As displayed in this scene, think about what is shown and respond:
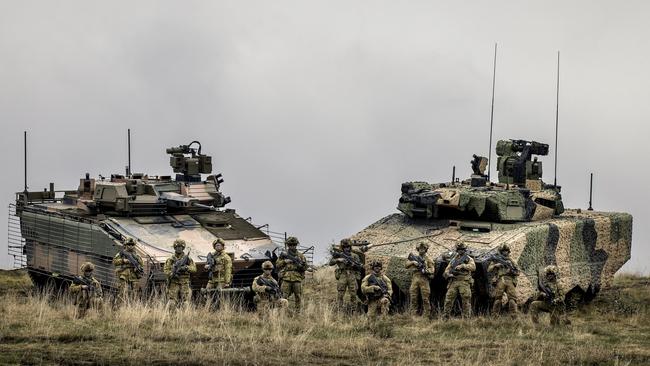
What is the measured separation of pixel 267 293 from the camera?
20531 mm

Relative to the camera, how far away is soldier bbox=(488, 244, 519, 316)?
20109mm

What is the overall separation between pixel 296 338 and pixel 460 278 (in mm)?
3607

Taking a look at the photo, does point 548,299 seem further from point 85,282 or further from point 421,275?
point 85,282

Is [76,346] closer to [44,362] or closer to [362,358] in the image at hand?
[44,362]

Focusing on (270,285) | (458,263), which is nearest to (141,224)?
(270,285)

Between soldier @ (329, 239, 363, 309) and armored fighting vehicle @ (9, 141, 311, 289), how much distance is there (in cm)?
173

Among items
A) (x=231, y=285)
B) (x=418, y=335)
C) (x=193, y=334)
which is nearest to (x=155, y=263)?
(x=231, y=285)

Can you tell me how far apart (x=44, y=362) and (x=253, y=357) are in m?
2.59

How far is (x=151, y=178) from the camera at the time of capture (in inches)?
1008

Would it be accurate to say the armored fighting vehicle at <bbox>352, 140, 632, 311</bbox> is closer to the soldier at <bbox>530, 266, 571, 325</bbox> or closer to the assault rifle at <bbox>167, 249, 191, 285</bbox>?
the soldier at <bbox>530, 266, 571, 325</bbox>

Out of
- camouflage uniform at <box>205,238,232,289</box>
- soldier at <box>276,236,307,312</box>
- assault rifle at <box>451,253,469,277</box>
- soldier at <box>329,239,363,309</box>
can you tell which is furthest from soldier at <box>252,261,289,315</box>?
assault rifle at <box>451,253,469,277</box>

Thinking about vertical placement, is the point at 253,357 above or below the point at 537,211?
below

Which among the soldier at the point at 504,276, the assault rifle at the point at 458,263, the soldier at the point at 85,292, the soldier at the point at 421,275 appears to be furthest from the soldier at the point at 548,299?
the soldier at the point at 85,292

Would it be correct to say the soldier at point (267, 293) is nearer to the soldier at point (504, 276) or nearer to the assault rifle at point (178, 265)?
the assault rifle at point (178, 265)
